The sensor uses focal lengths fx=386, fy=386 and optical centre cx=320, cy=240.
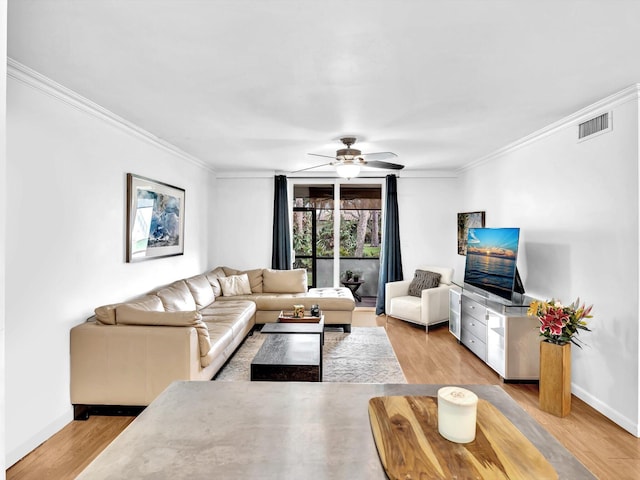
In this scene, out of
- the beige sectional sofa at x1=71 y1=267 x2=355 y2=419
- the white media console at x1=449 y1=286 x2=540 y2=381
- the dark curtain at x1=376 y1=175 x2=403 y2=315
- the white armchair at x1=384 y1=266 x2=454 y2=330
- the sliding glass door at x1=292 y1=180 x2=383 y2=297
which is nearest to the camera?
the beige sectional sofa at x1=71 y1=267 x2=355 y2=419

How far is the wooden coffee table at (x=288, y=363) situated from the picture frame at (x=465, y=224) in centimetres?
338

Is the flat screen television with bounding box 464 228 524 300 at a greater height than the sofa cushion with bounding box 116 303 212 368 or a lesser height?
greater

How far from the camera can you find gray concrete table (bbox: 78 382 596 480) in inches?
28.0

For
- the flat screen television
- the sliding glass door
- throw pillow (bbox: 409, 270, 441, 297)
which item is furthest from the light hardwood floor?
the sliding glass door

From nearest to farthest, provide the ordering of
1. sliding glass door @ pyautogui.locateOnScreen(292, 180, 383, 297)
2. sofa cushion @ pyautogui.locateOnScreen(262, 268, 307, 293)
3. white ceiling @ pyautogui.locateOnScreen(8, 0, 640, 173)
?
white ceiling @ pyautogui.locateOnScreen(8, 0, 640, 173)
sofa cushion @ pyautogui.locateOnScreen(262, 268, 307, 293)
sliding glass door @ pyautogui.locateOnScreen(292, 180, 383, 297)

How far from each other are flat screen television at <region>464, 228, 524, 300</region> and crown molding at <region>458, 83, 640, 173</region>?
1.02 metres

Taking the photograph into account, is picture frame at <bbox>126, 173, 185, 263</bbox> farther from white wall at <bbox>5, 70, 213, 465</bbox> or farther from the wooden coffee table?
the wooden coffee table

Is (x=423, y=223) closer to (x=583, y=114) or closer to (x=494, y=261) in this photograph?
(x=494, y=261)

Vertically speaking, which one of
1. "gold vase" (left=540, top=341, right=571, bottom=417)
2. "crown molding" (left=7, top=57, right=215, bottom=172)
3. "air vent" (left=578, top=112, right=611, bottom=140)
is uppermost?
"crown molding" (left=7, top=57, right=215, bottom=172)

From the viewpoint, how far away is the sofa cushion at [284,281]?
6.17m

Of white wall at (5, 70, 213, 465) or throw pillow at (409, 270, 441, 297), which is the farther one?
throw pillow at (409, 270, 441, 297)

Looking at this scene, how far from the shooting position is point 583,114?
3.32m

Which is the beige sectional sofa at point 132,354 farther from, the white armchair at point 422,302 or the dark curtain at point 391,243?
the dark curtain at point 391,243

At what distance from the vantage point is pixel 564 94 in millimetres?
2947
